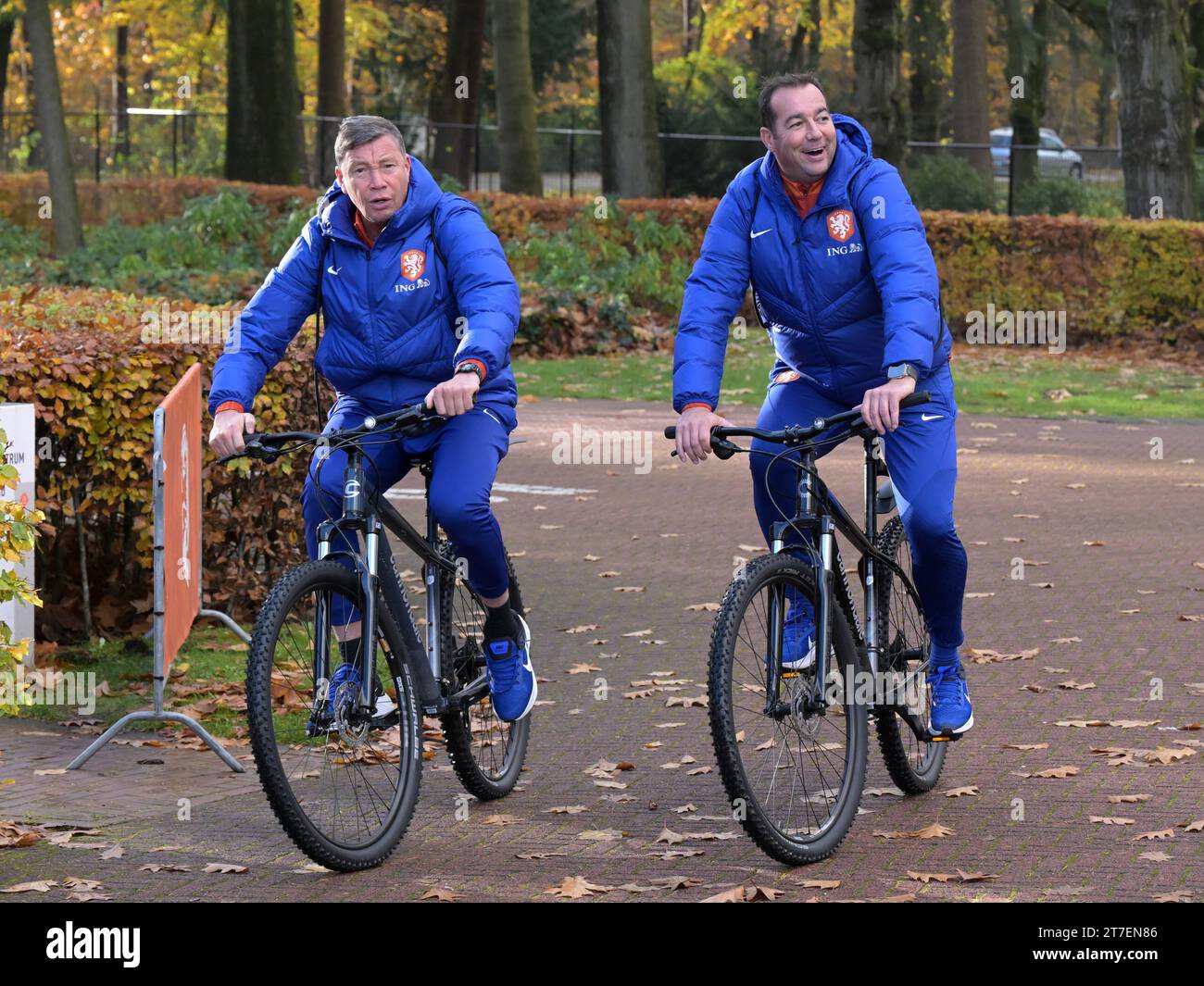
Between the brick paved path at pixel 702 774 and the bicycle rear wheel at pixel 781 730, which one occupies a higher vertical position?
the bicycle rear wheel at pixel 781 730

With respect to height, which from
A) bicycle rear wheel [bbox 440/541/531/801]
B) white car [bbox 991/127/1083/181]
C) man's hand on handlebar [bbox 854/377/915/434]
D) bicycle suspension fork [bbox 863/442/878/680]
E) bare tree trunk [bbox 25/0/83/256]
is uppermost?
white car [bbox 991/127/1083/181]

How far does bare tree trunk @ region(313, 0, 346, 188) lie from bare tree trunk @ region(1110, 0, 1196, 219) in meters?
13.7

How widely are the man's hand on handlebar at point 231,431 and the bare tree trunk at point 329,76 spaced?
91.3 feet

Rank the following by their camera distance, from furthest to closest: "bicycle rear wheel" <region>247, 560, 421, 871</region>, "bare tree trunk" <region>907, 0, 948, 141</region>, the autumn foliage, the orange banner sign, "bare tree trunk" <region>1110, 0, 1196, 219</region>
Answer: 1. "bare tree trunk" <region>907, 0, 948, 141</region>
2. "bare tree trunk" <region>1110, 0, 1196, 219</region>
3. the autumn foliage
4. the orange banner sign
5. "bicycle rear wheel" <region>247, 560, 421, 871</region>

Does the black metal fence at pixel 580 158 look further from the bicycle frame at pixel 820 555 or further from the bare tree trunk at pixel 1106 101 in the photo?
the bicycle frame at pixel 820 555

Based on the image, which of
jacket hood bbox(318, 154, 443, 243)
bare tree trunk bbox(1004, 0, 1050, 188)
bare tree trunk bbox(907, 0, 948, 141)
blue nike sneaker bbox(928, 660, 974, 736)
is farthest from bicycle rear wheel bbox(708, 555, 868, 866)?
bare tree trunk bbox(907, 0, 948, 141)

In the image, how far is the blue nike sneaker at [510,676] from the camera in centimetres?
597

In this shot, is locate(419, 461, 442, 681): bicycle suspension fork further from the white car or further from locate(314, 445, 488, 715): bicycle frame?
the white car

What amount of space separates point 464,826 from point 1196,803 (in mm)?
2138

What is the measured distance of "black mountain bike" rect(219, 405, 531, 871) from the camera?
16.3 ft

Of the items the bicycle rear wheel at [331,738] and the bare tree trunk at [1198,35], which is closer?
the bicycle rear wheel at [331,738]

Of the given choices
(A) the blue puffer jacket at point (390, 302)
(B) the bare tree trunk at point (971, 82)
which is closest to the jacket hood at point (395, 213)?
(A) the blue puffer jacket at point (390, 302)

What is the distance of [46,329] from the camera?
26.9 feet

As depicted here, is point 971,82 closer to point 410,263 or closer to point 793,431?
point 410,263
